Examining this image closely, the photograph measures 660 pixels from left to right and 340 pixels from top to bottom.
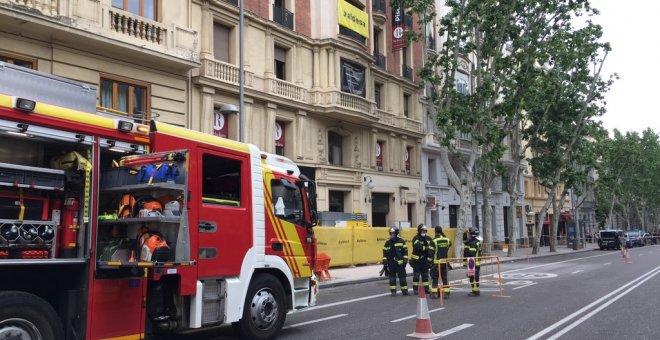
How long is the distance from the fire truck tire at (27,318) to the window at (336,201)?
22.3 meters

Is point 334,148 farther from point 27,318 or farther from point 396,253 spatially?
point 27,318

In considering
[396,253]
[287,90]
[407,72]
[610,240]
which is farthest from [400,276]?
[610,240]

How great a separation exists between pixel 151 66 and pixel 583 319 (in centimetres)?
1515

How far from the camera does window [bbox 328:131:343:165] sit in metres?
29.0

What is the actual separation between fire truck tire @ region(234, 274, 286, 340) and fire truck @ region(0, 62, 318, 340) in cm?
2

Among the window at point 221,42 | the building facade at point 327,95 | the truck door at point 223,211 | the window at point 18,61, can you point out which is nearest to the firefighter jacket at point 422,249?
the truck door at point 223,211

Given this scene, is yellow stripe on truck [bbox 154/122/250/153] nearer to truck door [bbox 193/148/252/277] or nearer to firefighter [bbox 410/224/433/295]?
truck door [bbox 193/148/252/277]

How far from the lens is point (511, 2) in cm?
2616

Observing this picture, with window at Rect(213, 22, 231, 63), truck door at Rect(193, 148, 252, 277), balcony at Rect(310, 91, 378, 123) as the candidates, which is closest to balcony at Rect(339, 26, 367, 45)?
balcony at Rect(310, 91, 378, 123)

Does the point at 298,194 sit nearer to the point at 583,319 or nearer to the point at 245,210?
the point at 245,210

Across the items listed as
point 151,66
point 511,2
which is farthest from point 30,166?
point 511,2

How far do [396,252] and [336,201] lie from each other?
14.2m

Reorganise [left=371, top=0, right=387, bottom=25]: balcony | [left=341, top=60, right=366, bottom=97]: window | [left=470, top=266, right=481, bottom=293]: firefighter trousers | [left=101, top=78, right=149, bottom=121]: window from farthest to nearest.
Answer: [left=371, top=0, right=387, bottom=25]: balcony
[left=341, top=60, right=366, bottom=97]: window
[left=101, top=78, right=149, bottom=121]: window
[left=470, top=266, right=481, bottom=293]: firefighter trousers

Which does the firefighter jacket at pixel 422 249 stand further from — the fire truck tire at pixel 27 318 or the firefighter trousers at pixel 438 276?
the fire truck tire at pixel 27 318
